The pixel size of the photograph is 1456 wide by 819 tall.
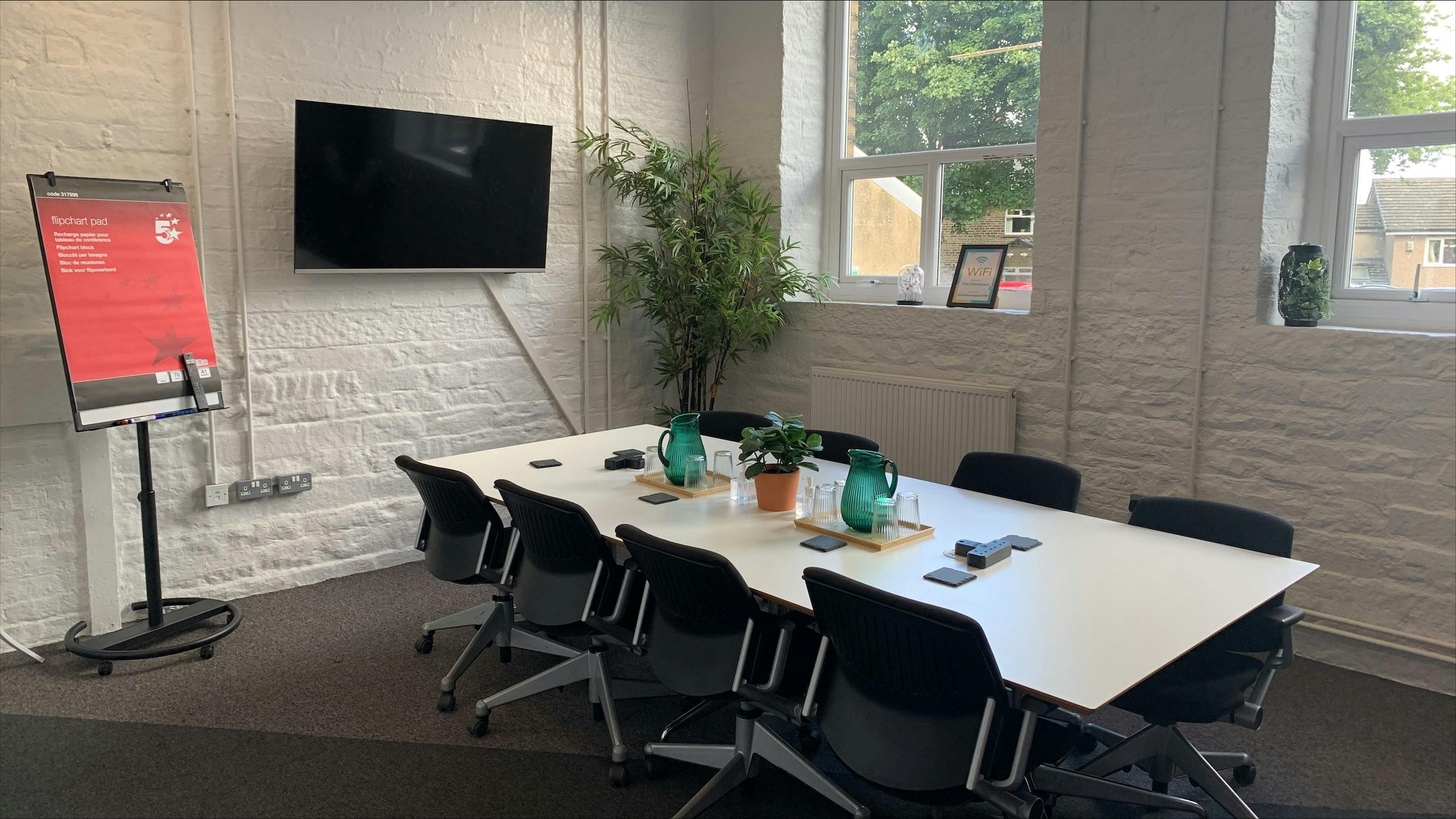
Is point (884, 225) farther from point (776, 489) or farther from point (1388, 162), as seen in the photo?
point (776, 489)

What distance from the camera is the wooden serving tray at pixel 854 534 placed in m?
2.92

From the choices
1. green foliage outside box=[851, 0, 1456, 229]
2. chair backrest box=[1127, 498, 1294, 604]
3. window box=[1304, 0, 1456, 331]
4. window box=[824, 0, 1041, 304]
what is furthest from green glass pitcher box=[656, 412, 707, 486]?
window box=[1304, 0, 1456, 331]

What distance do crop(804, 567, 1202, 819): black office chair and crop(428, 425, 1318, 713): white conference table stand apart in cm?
11

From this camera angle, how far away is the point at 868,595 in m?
2.26

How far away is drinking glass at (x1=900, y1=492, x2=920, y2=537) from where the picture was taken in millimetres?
3072

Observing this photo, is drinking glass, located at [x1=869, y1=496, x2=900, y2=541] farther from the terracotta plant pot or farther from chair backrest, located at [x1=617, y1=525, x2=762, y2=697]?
chair backrest, located at [x1=617, y1=525, x2=762, y2=697]

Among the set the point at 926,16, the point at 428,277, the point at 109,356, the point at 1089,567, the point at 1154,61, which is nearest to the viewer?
the point at 1089,567

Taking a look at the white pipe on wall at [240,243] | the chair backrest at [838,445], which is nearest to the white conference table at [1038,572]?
the chair backrest at [838,445]

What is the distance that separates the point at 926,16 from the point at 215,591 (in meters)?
4.52

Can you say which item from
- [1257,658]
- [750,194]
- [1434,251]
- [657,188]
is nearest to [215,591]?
[657,188]

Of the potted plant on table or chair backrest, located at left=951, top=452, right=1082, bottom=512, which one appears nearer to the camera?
the potted plant on table

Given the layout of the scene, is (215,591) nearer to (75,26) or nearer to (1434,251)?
(75,26)

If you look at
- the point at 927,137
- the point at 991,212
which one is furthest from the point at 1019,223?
the point at 927,137

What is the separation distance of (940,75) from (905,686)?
4.06 metres
